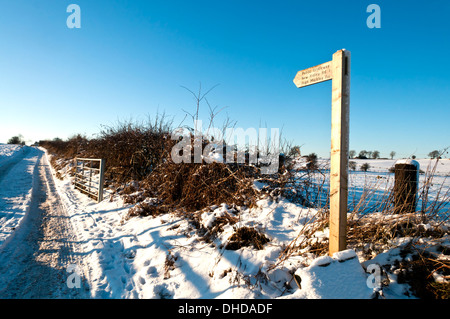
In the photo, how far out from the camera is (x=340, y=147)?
2.46m

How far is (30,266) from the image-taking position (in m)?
3.14

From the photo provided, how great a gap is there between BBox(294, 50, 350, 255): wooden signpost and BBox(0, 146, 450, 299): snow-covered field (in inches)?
9.4

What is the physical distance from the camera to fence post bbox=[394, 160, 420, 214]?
127 inches

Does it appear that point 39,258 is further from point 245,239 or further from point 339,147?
point 339,147

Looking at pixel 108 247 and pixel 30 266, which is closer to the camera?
pixel 30 266

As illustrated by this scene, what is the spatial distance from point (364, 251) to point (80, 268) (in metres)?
3.91

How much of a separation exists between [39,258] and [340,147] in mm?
4653

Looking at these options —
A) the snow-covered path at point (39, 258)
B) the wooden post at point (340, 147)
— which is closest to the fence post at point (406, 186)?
the wooden post at point (340, 147)

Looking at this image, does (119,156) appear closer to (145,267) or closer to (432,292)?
(145,267)

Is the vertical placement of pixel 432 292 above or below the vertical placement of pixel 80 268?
above

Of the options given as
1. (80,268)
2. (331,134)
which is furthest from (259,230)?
(80,268)
